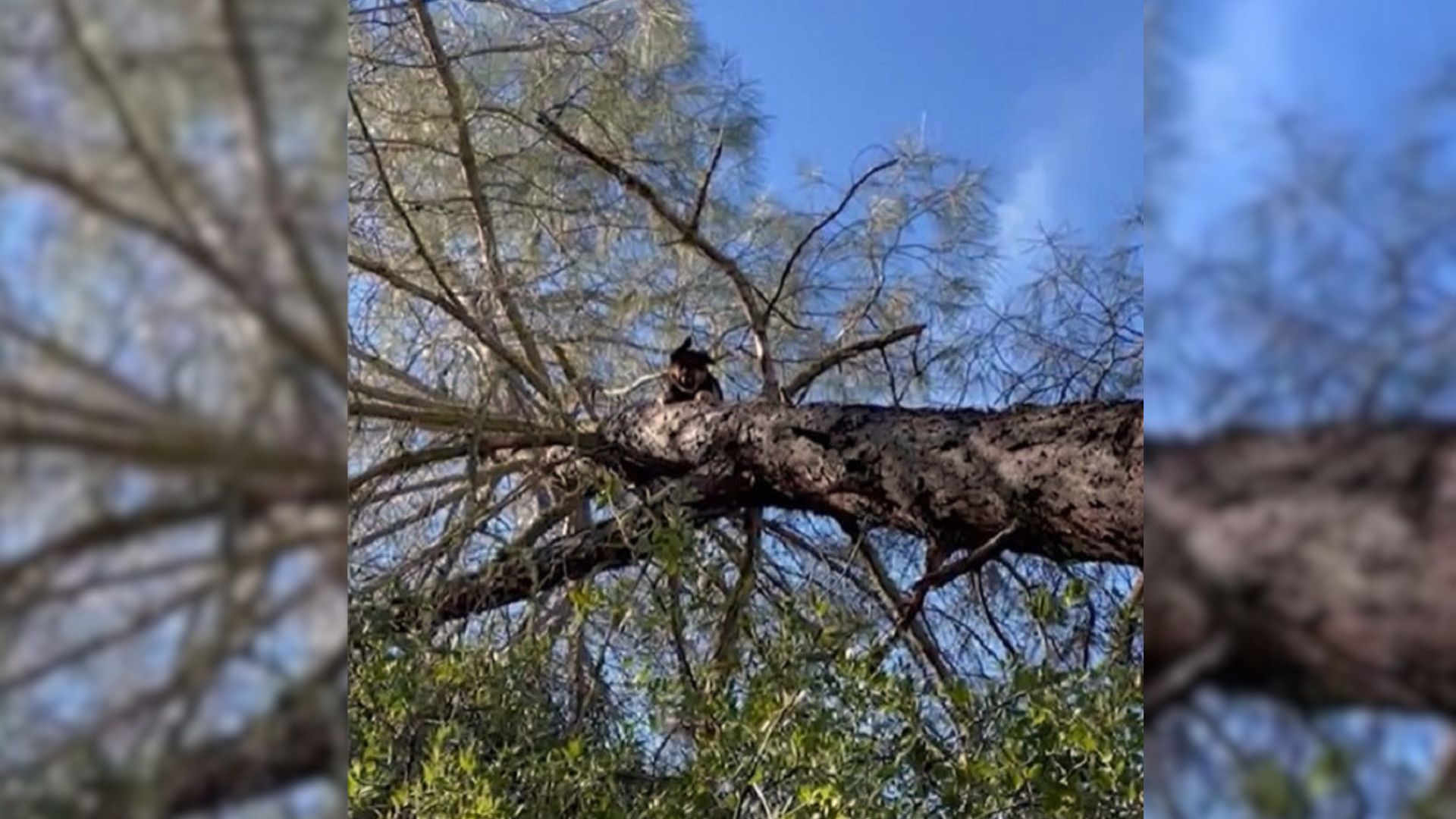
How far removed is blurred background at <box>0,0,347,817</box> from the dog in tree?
4.07 feet

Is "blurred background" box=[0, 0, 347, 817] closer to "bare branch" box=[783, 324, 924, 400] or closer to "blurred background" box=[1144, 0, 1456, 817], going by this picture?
"blurred background" box=[1144, 0, 1456, 817]

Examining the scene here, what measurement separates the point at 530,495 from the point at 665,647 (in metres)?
0.33

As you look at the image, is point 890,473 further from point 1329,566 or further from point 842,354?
point 1329,566

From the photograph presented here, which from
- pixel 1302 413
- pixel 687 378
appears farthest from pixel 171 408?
pixel 687 378

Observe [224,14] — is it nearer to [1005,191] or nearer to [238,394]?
[238,394]

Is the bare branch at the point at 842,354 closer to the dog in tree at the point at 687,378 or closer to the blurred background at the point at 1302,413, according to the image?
the dog in tree at the point at 687,378

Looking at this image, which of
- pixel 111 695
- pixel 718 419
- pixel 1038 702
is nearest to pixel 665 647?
pixel 718 419

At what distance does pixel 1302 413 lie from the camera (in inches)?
8.0

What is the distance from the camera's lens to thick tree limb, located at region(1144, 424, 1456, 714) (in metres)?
0.19

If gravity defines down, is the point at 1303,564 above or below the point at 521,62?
below

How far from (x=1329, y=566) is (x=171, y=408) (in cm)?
18

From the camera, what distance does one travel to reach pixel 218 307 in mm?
233

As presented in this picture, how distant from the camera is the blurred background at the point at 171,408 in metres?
0.22

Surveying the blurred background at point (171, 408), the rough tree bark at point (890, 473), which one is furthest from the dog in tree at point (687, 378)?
the blurred background at point (171, 408)
